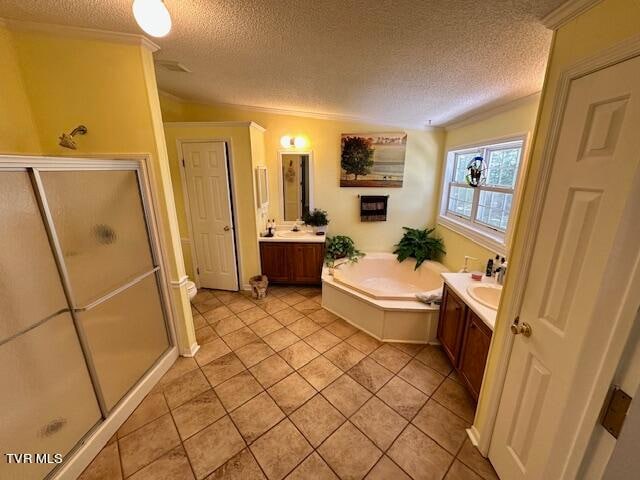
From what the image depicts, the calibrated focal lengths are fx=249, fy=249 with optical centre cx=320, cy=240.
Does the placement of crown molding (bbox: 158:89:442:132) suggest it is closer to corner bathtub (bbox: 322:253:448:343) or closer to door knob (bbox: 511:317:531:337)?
corner bathtub (bbox: 322:253:448:343)

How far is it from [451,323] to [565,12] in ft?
6.48

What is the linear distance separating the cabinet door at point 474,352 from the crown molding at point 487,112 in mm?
1779

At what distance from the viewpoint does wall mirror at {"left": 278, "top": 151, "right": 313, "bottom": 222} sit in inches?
144

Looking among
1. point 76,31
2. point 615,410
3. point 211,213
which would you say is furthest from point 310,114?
point 615,410

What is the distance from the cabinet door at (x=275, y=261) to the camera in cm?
345

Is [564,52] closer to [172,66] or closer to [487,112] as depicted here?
[487,112]

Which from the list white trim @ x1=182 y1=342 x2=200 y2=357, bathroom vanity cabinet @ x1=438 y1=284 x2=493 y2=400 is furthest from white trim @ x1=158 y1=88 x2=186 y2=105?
bathroom vanity cabinet @ x1=438 y1=284 x2=493 y2=400

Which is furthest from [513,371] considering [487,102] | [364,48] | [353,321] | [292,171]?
[292,171]

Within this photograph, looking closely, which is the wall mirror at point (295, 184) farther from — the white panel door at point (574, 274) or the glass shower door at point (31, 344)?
the white panel door at point (574, 274)

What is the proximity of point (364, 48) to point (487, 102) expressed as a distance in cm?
151

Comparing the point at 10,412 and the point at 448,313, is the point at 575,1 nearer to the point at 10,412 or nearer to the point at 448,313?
the point at 448,313

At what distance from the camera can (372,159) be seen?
3613mm

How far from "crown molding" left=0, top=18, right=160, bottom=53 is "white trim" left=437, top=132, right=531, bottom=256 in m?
2.60

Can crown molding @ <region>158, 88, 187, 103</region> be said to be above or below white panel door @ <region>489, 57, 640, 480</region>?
above
